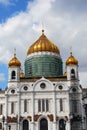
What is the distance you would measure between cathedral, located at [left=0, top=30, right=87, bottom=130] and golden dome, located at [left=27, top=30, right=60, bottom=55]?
5521mm

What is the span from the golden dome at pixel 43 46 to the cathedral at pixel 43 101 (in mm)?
5521

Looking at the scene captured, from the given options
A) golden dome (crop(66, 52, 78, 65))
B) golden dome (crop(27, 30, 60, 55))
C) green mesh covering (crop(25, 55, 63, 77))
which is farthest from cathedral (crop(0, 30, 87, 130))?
golden dome (crop(27, 30, 60, 55))

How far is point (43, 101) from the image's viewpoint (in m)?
67.9

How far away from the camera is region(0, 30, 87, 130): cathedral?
219ft

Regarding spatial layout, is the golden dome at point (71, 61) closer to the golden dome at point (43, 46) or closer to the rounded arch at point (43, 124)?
the golden dome at point (43, 46)

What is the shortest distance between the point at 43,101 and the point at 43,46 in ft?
46.6

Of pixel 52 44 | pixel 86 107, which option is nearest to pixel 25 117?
pixel 86 107

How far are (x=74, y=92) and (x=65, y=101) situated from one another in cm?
306

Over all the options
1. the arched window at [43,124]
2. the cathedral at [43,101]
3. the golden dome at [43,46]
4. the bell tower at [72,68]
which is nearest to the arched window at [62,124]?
the cathedral at [43,101]

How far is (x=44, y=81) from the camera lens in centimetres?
6956

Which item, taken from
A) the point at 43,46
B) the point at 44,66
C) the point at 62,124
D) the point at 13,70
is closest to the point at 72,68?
the point at 44,66

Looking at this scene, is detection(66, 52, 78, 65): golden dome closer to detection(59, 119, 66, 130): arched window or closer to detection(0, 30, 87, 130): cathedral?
detection(0, 30, 87, 130): cathedral

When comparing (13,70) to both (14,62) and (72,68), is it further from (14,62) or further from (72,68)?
(72,68)

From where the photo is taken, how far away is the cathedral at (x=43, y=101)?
66812mm
